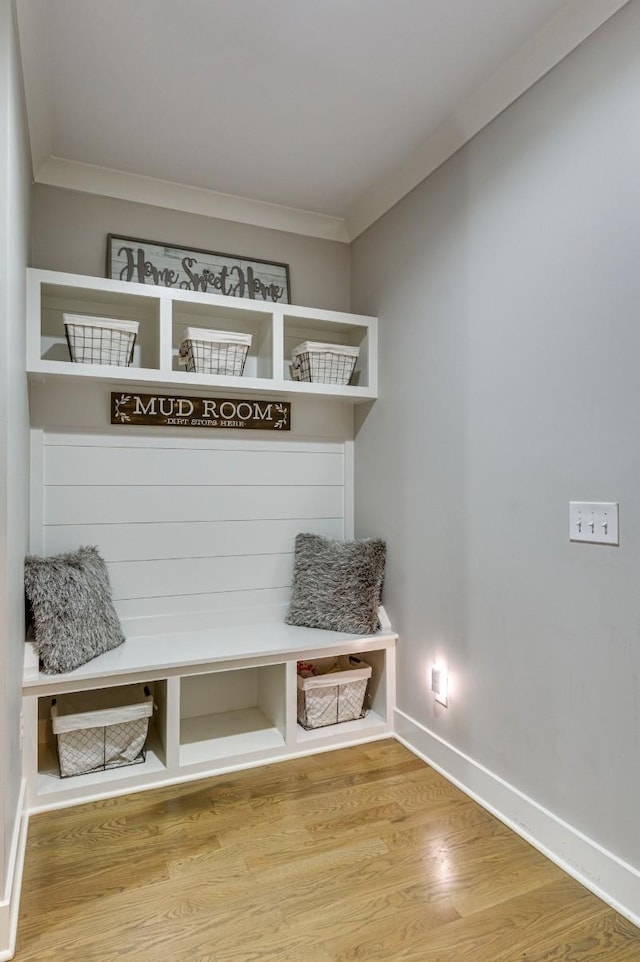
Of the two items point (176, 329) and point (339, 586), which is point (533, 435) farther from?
point (176, 329)

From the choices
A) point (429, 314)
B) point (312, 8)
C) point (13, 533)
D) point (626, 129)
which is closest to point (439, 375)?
point (429, 314)

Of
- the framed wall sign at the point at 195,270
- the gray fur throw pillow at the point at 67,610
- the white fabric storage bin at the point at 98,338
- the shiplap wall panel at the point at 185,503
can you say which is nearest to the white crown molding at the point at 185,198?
the framed wall sign at the point at 195,270

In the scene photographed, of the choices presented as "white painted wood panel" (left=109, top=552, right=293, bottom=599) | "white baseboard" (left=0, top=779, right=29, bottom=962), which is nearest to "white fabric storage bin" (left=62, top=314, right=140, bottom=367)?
"white painted wood panel" (left=109, top=552, right=293, bottom=599)

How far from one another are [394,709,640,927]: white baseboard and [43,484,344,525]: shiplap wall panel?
1.19 m

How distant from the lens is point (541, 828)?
1836mm

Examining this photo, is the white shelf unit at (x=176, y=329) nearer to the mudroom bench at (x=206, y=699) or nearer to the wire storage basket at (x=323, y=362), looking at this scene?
the wire storage basket at (x=323, y=362)

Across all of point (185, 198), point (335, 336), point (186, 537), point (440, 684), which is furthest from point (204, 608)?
point (185, 198)

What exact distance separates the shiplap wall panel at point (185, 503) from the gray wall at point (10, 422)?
0.55 metres

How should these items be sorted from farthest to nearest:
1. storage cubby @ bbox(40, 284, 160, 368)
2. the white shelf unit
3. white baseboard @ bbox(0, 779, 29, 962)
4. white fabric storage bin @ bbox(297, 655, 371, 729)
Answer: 1. white fabric storage bin @ bbox(297, 655, 371, 729)
2. storage cubby @ bbox(40, 284, 160, 368)
3. the white shelf unit
4. white baseboard @ bbox(0, 779, 29, 962)

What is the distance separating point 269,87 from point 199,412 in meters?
1.33

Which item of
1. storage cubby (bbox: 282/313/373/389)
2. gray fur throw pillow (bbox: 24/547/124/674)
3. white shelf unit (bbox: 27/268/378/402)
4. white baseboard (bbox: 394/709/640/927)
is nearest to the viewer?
white baseboard (bbox: 394/709/640/927)

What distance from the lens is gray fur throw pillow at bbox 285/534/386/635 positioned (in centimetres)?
265

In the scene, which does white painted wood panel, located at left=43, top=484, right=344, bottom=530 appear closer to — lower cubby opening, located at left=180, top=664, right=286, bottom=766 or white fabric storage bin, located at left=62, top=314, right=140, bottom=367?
white fabric storage bin, located at left=62, top=314, right=140, bottom=367

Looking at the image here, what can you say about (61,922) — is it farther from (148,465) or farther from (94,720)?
(148,465)
